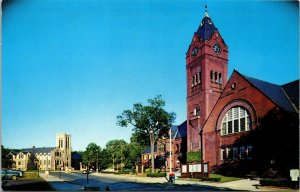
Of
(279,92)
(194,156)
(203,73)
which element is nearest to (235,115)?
(279,92)

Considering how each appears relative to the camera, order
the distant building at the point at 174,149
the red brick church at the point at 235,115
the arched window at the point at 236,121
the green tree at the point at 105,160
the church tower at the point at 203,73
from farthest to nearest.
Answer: the green tree at the point at 105,160
the distant building at the point at 174,149
the church tower at the point at 203,73
the arched window at the point at 236,121
the red brick church at the point at 235,115

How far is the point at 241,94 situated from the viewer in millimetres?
25266

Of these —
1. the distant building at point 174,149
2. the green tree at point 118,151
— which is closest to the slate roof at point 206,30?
the distant building at point 174,149

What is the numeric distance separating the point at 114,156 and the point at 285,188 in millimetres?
45894

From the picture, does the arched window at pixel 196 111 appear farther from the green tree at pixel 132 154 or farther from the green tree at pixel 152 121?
the green tree at pixel 132 154

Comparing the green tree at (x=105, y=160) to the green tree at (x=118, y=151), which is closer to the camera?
the green tree at (x=118, y=151)

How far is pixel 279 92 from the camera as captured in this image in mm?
24328

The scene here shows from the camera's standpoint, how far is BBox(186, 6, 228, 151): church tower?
29.3 m

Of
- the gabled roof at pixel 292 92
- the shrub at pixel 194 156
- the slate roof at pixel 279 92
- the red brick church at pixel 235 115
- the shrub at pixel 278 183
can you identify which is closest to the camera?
the shrub at pixel 278 183

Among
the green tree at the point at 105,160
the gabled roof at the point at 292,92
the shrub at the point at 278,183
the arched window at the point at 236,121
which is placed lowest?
the green tree at the point at 105,160

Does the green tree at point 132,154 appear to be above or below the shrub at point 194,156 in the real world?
below

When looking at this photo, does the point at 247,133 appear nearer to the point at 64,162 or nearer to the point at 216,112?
the point at 216,112

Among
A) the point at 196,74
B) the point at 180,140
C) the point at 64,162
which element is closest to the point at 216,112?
the point at 196,74

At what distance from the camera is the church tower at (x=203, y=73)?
96.2 ft
